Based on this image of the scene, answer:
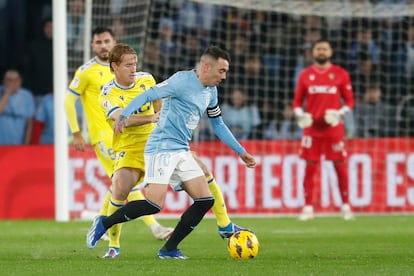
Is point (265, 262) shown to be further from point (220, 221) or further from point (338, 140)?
point (338, 140)

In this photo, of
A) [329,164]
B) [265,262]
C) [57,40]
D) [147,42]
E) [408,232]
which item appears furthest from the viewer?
[147,42]

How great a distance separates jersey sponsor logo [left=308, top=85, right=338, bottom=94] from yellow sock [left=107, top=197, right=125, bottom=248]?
604cm

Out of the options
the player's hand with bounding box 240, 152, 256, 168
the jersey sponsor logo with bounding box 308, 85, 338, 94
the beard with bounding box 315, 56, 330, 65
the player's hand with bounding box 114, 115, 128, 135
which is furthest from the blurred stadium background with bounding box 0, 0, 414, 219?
the player's hand with bounding box 114, 115, 128, 135

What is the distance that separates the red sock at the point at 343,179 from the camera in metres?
15.9

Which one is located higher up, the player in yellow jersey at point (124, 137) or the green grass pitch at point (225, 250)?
the player in yellow jersey at point (124, 137)

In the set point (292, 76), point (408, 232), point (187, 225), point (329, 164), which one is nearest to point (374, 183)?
point (329, 164)

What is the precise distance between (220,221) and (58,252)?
1.50 meters

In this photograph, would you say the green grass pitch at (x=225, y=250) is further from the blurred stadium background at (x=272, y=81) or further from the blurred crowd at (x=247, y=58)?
the blurred crowd at (x=247, y=58)

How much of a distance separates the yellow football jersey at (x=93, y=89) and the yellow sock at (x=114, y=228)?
6.27 feet

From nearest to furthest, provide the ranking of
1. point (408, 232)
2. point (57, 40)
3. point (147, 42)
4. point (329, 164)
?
point (408, 232) < point (57, 40) < point (329, 164) < point (147, 42)

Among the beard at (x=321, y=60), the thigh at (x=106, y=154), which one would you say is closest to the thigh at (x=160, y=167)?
the thigh at (x=106, y=154)

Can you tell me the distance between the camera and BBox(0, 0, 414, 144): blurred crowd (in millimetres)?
17641

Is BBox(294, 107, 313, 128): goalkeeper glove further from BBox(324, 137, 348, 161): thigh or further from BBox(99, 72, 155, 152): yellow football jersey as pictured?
BBox(99, 72, 155, 152): yellow football jersey

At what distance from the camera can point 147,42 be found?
59.9 feet
